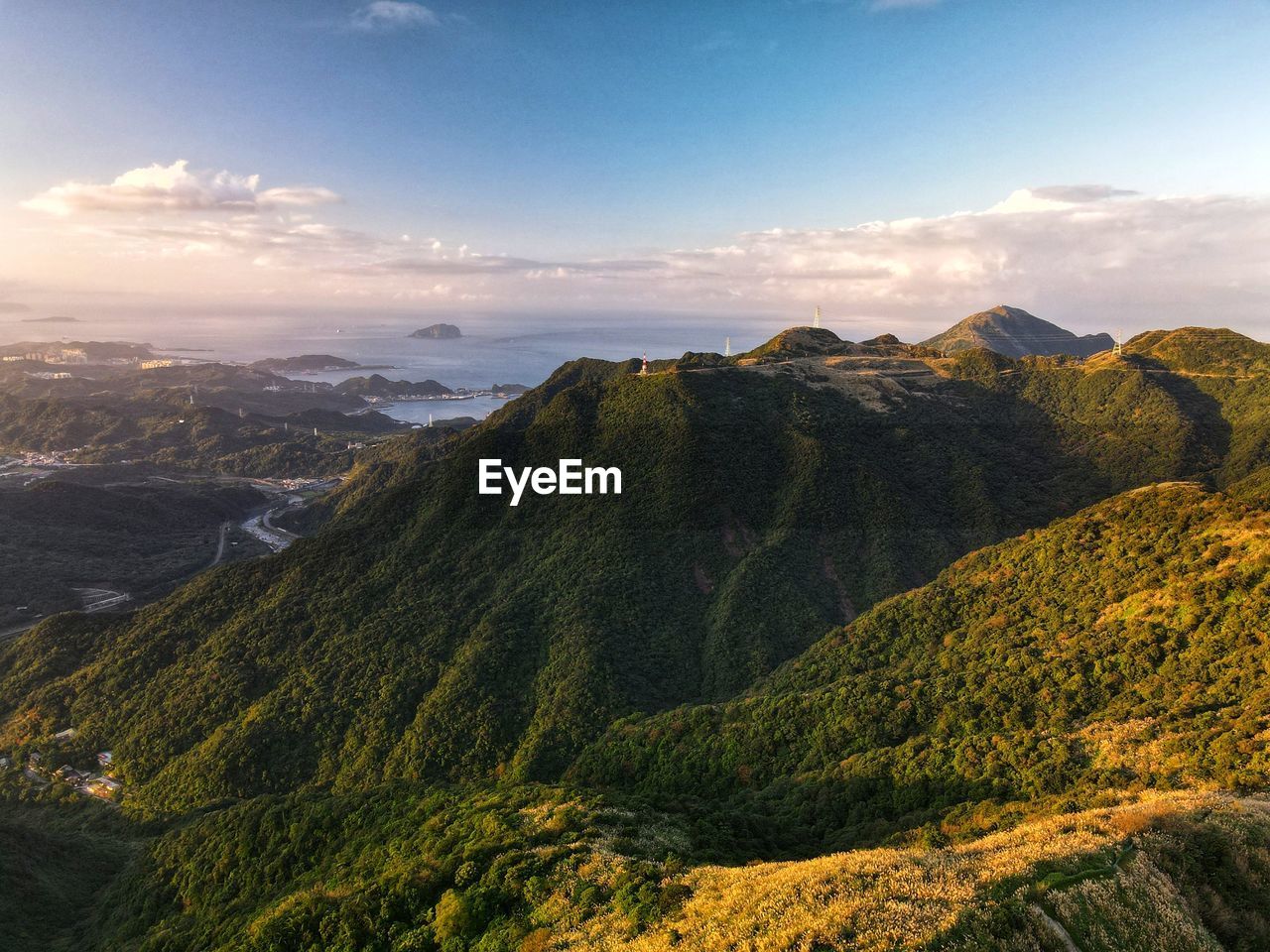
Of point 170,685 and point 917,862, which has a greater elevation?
point 917,862

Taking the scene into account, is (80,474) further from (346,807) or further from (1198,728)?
(1198,728)

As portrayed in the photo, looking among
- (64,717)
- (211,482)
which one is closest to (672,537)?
(64,717)

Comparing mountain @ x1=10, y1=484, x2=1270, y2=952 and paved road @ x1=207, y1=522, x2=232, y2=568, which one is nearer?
mountain @ x1=10, y1=484, x2=1270, y2=952

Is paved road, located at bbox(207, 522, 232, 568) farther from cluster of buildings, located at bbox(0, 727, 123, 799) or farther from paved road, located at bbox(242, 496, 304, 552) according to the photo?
cluster of buildings, located at bbox(0, 727, 123, 799)

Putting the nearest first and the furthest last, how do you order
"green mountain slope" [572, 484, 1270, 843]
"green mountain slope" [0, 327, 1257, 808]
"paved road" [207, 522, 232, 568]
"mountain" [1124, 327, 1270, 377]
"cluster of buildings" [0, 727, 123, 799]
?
"green mountain slope" [572, 484, 1270, 843]
"green mountain slope" [0, 327, 1257, 808]
"cluster of buildings" [0, 727, 123, 799]
"mountain" [1124, 327, 1270, 377]
"paved road" [207, 522, 232, 568]

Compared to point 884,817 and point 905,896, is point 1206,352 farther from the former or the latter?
point 905,896

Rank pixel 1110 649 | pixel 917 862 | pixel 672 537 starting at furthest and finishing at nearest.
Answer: pixel 672 537, pixel 1110 649, pixel 917 862

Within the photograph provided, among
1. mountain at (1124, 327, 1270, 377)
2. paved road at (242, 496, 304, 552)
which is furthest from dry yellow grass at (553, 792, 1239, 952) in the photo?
paved road at (242, 496, 304, 552)

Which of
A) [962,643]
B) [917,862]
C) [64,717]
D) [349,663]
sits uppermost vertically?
[917,862]
